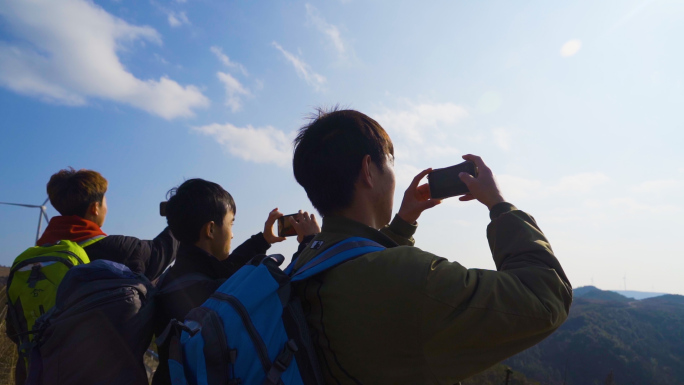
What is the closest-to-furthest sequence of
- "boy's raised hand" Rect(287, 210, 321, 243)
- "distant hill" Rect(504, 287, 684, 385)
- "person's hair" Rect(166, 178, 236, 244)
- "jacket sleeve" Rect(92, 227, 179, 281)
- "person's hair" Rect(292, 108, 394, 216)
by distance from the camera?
"person's hair" Rect(292, 108, 394, 216), "boy's raised hand" Rect(287, 210, 321, 243), "person's hair" Rect(166, 178, 236, 244), "jacket sleeve" Rect(92, 227, 179, 281), "distant hill" Rect(504, 287, 684, 385)

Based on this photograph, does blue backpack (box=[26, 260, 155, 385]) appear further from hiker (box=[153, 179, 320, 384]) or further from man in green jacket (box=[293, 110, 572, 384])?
man in green jacket (box=[293, 110, 572, 384])

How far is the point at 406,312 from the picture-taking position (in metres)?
1.55

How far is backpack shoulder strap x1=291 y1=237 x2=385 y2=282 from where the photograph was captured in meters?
1.74

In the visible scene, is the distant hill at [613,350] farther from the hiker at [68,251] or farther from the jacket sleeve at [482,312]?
the jacket sleeve at [482,312]

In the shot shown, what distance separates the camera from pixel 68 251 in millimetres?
3543

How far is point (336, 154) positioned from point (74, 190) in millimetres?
3100

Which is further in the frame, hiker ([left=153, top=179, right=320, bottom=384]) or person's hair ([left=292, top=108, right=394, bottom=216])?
hiker ([left=153, top=179, right=320, bottom=384])

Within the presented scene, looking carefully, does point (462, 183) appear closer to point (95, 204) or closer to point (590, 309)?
point (95, 204)

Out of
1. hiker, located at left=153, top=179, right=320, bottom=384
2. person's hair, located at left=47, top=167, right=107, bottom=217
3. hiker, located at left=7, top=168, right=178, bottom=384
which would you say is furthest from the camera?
person's hair, located at left=47, top=167, right=107, bottom=217

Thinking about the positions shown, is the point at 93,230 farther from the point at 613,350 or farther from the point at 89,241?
the point at 613,350

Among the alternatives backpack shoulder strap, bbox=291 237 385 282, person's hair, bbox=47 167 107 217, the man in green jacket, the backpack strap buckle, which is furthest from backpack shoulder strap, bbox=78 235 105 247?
the backpack strap buckle

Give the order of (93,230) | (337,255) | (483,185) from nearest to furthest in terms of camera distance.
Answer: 1. (337,255)
2. (483,185)
3. (93,230)

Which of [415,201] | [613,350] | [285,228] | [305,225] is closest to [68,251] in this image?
[285,228]

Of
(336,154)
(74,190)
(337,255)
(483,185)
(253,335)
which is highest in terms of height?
(74,190)
